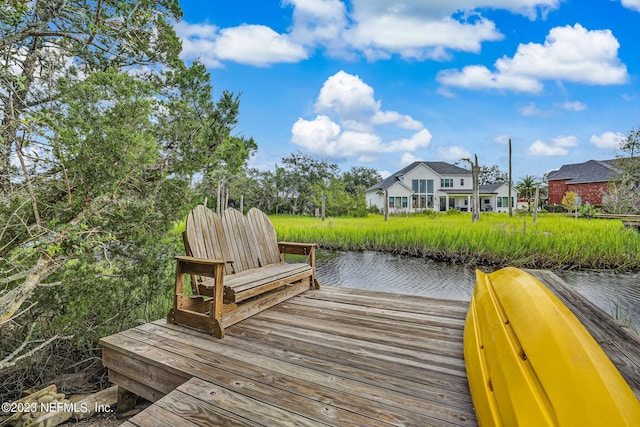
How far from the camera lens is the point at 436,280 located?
6.27m

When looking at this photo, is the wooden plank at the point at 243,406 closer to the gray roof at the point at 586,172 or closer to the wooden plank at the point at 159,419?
the wooden plank at the point at 159,419

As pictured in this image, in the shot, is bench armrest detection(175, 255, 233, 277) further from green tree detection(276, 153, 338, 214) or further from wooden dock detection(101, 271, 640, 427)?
green tree detection(276, 153, 338, 214)

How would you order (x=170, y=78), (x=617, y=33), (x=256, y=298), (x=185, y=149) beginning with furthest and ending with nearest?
(x=617, y=33), (x=170, y=78), (x=185, y=149), (x=256, y=298)

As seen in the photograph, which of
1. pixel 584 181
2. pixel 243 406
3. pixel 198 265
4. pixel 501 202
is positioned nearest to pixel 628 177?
pixel 584 181

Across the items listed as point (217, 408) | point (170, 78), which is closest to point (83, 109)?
point (170, 78)

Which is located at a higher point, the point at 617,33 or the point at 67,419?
the point at 617,33

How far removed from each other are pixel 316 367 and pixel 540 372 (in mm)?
1277

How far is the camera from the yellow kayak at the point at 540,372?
815 mm

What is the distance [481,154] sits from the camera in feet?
56.5

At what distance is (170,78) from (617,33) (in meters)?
15.9

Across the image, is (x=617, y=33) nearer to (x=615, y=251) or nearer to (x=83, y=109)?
(x=615, y=251)

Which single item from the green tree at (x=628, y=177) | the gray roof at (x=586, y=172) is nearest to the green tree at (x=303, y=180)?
the green tree at (x=628, y=177)

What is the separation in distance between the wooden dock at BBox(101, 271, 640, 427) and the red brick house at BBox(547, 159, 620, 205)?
31670 mm

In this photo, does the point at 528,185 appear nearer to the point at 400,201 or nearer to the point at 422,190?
the point at 422,190
